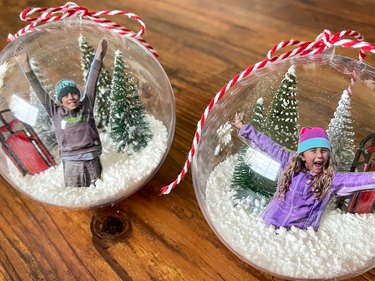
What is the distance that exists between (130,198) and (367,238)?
41 cm

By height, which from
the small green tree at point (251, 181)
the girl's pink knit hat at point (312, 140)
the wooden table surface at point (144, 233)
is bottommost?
the wooden table surface at point (144, 233)

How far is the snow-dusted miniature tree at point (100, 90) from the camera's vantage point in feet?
2.82

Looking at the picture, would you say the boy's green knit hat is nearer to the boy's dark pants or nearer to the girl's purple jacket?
the boy's dark pants

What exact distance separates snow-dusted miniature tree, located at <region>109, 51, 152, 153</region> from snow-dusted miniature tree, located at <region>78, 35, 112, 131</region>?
0.02 meters

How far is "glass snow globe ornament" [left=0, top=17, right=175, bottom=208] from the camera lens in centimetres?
81

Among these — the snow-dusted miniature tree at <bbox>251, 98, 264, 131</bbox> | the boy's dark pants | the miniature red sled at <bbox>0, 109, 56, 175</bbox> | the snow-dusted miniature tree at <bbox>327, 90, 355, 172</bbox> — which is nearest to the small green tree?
the snow-dusted miniature tree at <bbox>251, 98, 264, 131</bbox>

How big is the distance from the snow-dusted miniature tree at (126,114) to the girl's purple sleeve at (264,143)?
0.77ft

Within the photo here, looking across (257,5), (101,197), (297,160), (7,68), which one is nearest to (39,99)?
(7,68)

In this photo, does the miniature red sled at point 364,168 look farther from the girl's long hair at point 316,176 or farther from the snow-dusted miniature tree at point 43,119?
the snow-dusted miniature tree at point 43,119

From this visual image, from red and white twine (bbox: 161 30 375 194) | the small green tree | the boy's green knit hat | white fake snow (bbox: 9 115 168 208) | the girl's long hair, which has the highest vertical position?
red and white twine (bbox: 161 30 375 194)

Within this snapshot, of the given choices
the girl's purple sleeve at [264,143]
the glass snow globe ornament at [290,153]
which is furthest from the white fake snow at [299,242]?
the girl's purple sleeve at [264,143]

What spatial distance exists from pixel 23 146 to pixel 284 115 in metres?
0.47

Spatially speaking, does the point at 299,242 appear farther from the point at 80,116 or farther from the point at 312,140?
the point at 80,116

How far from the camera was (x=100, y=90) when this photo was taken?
0.89m
